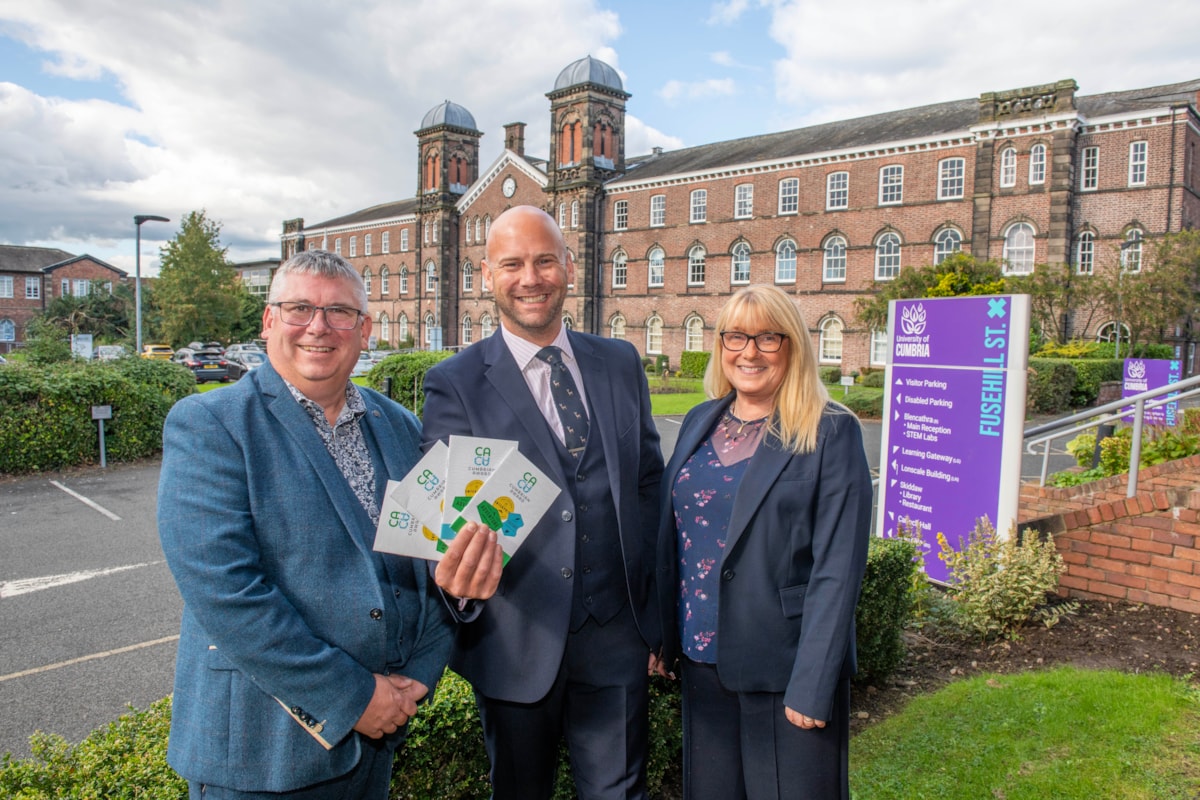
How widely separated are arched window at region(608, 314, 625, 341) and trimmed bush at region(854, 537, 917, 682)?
4021 centimetres

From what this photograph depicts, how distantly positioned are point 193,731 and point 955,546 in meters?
6.08

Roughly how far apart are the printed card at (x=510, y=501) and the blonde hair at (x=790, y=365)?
907mm

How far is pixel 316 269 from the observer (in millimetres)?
2324

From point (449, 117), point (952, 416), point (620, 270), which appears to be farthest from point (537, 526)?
point (449, 117)

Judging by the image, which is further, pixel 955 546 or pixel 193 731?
pixel 955 546

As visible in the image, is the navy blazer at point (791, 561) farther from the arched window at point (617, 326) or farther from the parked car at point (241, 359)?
the arched window at point (617, 326)

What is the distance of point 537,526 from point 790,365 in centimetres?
109

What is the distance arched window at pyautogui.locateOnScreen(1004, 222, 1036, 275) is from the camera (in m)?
30.9

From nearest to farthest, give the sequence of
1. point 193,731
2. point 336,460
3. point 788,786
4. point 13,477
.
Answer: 1. point 193,731
2. point 336,460
3. point 788,786
4. point 13,477

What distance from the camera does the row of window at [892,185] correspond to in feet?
97.8

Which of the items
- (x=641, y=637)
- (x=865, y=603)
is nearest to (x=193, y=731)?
(x=641, y=637)

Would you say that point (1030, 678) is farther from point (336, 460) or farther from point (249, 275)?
point (249, 275)

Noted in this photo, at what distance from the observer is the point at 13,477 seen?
1339 centimetres

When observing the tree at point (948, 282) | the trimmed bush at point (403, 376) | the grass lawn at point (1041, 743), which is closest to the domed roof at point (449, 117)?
the tree at point (948, 282)
